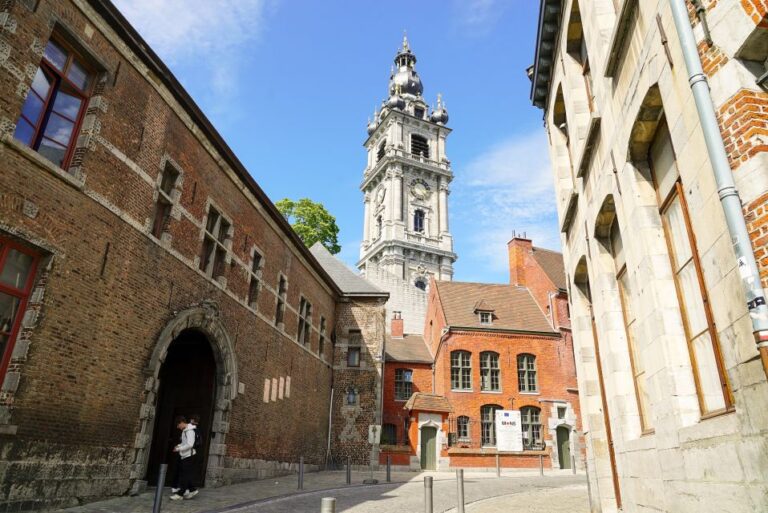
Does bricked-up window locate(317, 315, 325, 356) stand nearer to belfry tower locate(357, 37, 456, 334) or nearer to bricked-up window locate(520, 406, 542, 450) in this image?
bricked-up window locate(520, 406, 542, 450)

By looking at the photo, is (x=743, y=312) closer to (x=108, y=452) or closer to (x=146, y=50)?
(x=108, y=452)

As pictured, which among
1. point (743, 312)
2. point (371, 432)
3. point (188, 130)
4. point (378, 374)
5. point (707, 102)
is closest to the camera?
point (743, 312)

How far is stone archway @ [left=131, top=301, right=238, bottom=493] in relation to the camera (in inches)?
373

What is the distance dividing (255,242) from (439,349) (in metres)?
15.6

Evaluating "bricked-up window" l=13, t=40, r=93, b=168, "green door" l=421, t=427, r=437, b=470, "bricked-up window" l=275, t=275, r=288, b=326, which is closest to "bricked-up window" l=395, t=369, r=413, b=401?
"green door" l=421, t=427, r=437, b=470

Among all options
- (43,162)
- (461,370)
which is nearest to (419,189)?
(461,370)

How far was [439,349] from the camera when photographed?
91.2 feet

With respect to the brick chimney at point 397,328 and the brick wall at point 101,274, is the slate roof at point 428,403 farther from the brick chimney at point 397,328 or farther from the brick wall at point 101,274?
the brick wall at point 101,274

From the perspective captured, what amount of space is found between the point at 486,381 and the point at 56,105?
2309 centimetres

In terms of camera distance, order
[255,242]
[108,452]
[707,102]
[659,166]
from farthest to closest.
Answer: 1. [255,242]
2. [108,452]
3. [659,166]
4. [707,102]

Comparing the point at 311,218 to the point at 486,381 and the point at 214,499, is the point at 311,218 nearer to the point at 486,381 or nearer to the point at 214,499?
the point at 486,381

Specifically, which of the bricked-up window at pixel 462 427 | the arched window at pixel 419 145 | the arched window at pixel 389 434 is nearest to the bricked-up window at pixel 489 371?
the bricked-up window at pixel 462 427

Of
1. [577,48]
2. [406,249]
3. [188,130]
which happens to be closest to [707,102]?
[577,48]

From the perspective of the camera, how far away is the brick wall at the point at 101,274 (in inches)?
269
